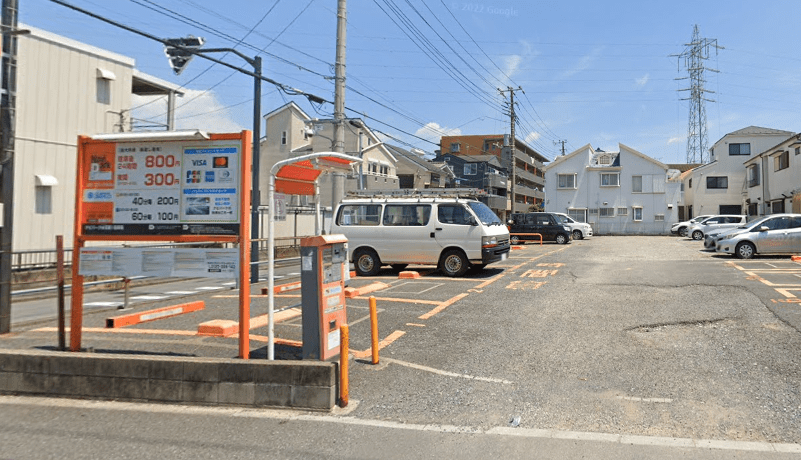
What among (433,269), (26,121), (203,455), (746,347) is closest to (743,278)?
(746,347)

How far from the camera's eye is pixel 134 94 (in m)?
24.4

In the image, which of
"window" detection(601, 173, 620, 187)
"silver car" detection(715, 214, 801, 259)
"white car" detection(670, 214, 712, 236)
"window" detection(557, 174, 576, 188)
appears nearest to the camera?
"silver car" detection(715, 214, 801, 259)

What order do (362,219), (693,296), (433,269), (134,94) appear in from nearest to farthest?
1. (693,296)
2. (362,219)
3. (433,269)
4. (134,94)

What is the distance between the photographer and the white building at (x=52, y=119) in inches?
681

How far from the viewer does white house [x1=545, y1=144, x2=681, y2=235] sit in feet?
147

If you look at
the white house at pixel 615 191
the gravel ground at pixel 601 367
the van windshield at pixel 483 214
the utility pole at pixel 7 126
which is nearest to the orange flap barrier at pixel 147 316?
the utility pole at pixel 7 126

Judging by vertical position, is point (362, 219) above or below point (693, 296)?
above

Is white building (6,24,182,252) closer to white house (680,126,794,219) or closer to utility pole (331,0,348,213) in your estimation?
utility pole (331,0,348,213)

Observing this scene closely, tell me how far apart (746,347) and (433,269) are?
31.4 ft

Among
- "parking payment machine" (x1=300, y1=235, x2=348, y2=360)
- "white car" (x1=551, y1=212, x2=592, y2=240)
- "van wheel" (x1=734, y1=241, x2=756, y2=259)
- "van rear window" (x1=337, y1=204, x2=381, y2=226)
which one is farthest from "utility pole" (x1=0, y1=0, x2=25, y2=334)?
"white car" (x1=551, y1=212, x2=592, y2=240)

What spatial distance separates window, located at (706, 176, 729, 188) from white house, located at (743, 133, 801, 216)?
144 inches

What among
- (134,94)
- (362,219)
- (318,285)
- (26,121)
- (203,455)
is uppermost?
(134,94)

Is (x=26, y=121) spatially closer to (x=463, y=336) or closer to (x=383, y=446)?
(x=463, y=336)

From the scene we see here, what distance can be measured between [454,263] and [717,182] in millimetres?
40662
